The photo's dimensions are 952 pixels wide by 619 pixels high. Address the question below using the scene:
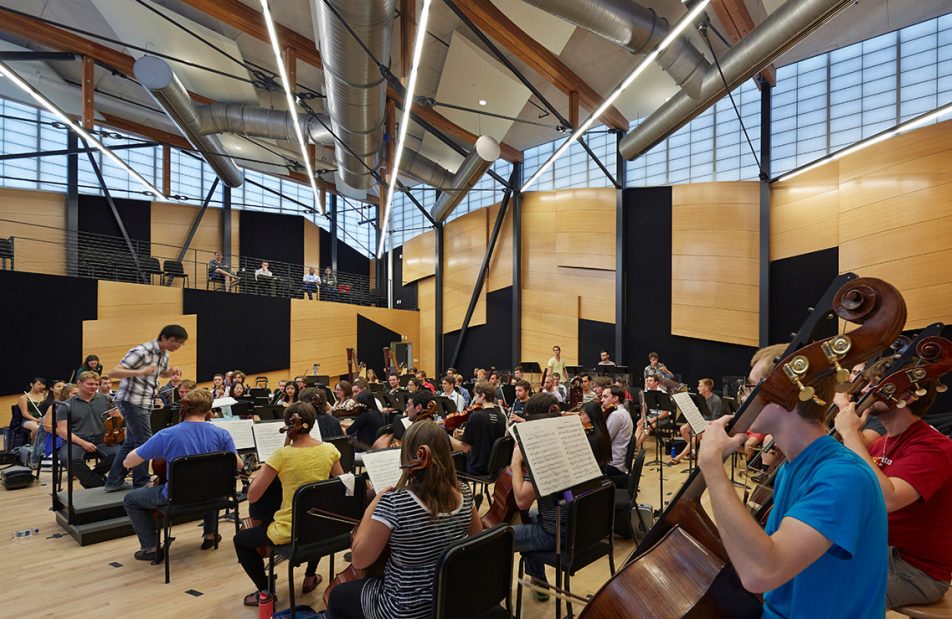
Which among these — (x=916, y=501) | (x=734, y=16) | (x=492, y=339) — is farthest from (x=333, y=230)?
(x=916, y=501)

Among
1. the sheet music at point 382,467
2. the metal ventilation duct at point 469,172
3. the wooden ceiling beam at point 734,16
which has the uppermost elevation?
the wooden ceiling beam at point 734,16

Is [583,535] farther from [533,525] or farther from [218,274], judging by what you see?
[218,274]

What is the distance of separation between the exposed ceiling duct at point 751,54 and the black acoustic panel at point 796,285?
421 centimetres

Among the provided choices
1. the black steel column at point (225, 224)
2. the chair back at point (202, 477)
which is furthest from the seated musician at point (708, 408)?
the black steel column at point (225, 224)

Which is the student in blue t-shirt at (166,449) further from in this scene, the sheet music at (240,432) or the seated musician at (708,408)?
the seated musician at (708,408)

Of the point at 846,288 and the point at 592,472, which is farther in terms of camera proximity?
the point at 592,472

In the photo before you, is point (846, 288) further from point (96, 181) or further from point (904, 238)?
point (96, 181)

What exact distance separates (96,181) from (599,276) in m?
15.8

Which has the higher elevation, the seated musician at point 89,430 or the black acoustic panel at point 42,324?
the black acoustic panel at point 42,324

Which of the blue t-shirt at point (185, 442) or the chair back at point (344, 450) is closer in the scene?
the blue t-shirt at point (185, 442)

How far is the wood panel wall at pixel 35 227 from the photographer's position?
15.2 metres

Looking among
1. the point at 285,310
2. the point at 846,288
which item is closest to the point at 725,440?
the point at 846,288

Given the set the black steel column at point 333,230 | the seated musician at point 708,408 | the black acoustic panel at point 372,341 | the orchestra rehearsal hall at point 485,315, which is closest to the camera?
the orchestra rehearsal hall at point 485,315

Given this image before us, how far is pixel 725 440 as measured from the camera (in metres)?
1.36
